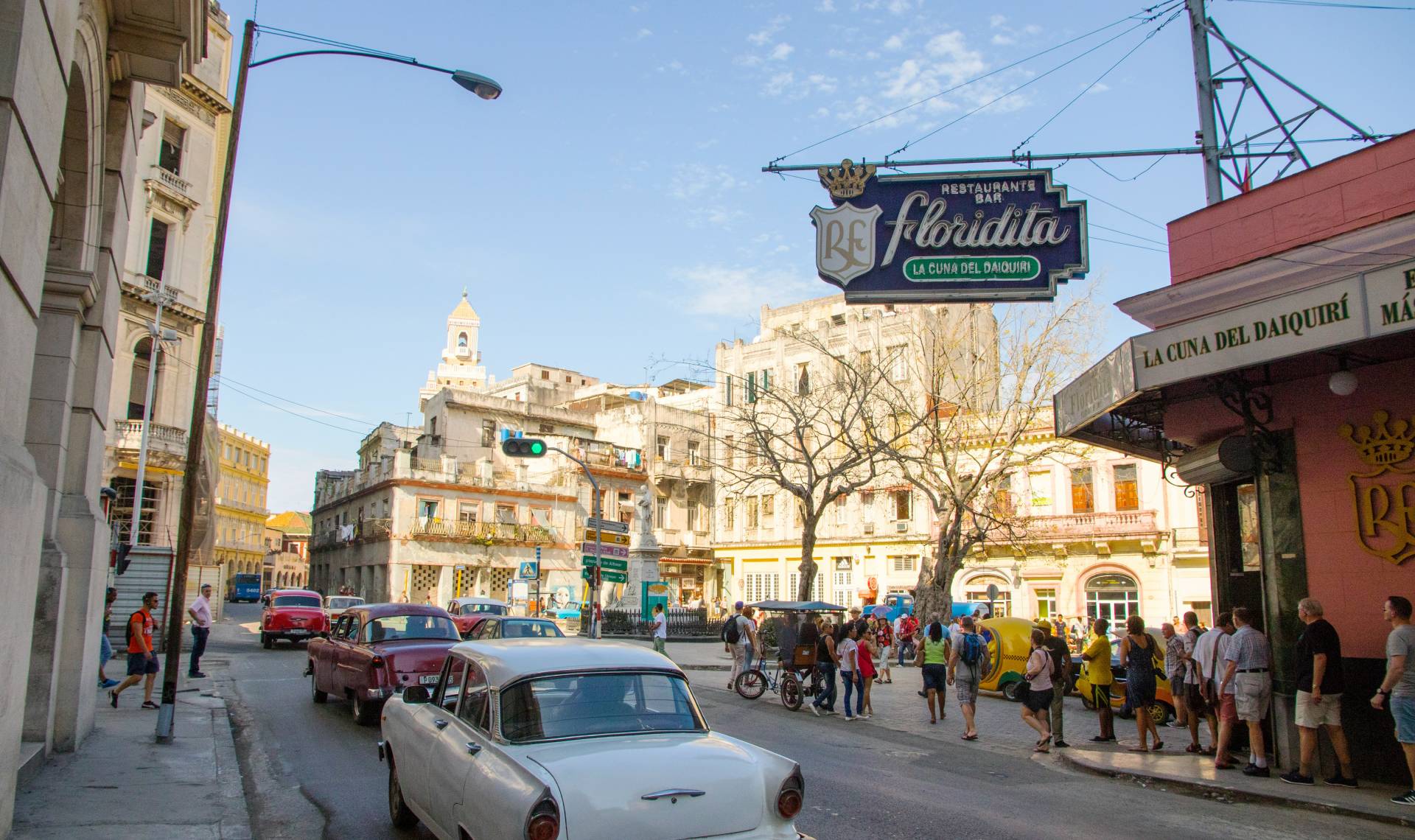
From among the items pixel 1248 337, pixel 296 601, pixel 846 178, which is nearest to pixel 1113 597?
pixel 296 601

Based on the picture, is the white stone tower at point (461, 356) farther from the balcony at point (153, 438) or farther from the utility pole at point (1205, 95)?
the utility pole at point (1205, 95)

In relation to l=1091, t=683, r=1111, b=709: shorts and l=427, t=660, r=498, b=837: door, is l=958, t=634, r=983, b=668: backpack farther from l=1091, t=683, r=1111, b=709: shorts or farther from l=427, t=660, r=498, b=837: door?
l=427, t=660, r=498, b=837: door

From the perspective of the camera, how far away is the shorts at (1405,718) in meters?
8.62

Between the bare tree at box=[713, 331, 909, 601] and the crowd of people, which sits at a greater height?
the bare tree at box=[713, 331, 909, 601]

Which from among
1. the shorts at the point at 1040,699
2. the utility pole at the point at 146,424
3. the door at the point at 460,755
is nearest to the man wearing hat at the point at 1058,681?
the shorts at the point at 1040,699

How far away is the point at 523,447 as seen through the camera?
2195 cm

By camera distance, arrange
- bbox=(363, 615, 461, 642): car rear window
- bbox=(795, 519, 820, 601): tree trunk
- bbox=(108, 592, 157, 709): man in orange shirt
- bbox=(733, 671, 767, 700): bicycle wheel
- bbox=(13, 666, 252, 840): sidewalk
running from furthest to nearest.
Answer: bbox=(795, 519, 820, 601): tree trunk < bbox=(733, 671, 767, 700): bicycle wheel < bbox=(108, 592, 157, 709): man in orange shirt < bbox=(363, 615, 461, 642): car rear window < bbox=(13, 666, 252, 840): sidewalk

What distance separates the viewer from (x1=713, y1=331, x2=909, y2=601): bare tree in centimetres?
2792

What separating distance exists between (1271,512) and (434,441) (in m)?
49.3

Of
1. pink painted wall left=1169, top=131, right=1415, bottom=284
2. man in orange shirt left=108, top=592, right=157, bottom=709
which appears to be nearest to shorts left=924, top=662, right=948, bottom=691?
pink painted wall left=1169, top=131, right=1415, bottom=284

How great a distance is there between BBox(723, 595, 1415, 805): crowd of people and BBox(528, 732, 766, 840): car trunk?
7.20 m

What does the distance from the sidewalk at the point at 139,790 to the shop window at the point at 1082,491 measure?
124ft

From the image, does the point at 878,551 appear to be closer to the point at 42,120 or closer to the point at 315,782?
the point at 315,782

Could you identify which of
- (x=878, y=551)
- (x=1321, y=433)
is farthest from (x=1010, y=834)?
(x=878, y=551)
